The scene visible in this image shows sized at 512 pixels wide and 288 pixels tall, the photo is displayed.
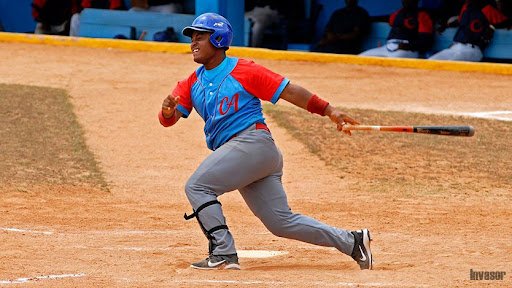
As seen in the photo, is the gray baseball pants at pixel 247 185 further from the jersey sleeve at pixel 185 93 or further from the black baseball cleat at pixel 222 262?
the jersey sleeve at pixel 185 93

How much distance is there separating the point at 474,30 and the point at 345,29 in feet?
7.23

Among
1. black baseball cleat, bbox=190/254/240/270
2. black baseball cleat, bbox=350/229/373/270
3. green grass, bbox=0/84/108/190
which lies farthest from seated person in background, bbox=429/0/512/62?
black baseball cleat, bbox=190/254/240/270

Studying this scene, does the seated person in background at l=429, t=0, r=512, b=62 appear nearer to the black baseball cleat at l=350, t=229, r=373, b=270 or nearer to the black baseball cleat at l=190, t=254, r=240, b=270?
the black baseball cleat at l=350, t=229, r=373, b=270

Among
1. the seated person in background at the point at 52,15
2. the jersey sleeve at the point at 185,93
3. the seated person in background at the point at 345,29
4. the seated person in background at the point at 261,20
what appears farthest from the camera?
the seated person in background at the point at 52,15

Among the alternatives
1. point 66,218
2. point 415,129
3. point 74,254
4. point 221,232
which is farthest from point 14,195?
point 415,129

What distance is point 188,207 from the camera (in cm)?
1062

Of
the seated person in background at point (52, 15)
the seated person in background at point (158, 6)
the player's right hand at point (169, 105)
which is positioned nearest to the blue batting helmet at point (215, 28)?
the player's right hand at point (169, 105)

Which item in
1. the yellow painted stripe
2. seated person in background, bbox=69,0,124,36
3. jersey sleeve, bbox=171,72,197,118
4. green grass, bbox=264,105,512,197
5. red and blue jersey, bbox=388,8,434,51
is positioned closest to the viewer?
jersey sleeve, bbox=171,72,197,118

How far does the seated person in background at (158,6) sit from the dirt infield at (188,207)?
5.49ft

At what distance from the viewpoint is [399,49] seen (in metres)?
17.9

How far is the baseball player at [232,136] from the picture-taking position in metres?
7.25

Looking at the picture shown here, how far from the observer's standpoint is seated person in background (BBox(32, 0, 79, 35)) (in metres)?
20.7

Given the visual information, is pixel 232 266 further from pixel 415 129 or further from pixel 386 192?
pixel 386 192

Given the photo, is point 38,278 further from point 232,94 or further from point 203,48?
point 203,48
